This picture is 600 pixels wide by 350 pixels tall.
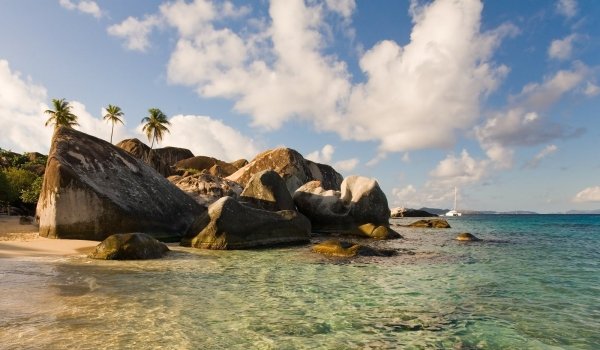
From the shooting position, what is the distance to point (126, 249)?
1258 cm

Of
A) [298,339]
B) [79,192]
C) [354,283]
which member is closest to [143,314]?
[298,339]

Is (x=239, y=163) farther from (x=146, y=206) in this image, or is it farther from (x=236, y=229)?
(x=236, y=229)

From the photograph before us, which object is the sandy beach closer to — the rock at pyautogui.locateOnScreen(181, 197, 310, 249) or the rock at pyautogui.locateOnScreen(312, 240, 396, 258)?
the rock at pyautogui.locateOnScreen(181, 197, 310, 249)

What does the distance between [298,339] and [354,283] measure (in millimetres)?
4274

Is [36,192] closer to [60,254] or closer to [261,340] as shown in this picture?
[60,254]

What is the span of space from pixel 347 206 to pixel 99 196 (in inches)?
628

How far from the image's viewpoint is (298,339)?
19.3ft

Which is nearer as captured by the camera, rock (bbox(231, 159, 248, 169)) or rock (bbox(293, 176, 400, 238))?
rock (bbox(293, 176, 400, 238))

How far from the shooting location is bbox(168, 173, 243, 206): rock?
2362 centimetres

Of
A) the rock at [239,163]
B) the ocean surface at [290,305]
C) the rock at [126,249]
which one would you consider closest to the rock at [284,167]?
the rock at [239,163]

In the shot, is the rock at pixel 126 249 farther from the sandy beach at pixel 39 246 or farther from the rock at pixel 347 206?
the rock at pixel 347 206

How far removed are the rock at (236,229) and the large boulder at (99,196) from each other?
2.45 metres

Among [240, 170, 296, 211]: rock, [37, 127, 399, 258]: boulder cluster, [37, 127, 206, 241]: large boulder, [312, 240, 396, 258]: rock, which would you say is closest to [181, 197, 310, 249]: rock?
[37, 127, 399, 258]: boulder cluster

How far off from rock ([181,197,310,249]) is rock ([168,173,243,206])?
6142 millimetres
